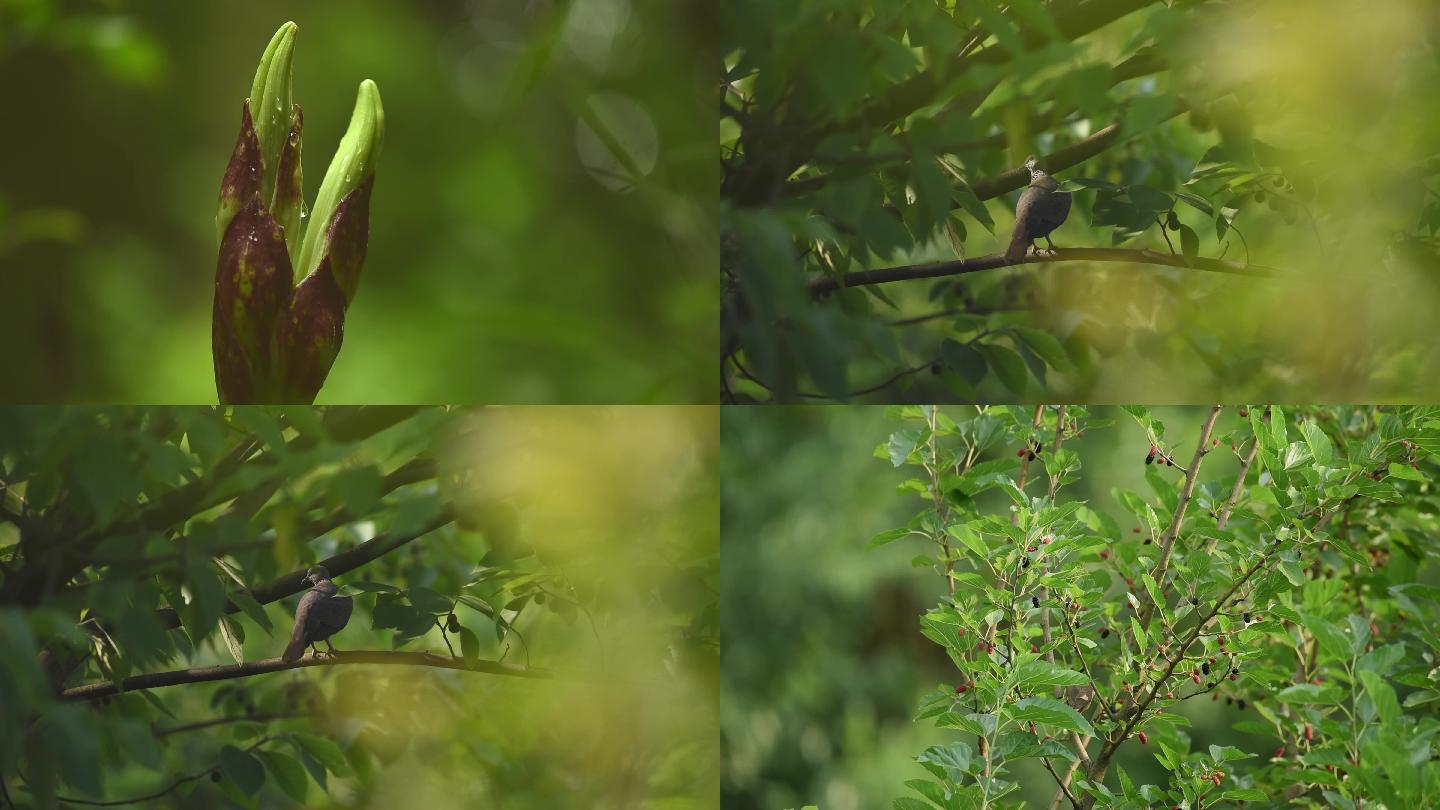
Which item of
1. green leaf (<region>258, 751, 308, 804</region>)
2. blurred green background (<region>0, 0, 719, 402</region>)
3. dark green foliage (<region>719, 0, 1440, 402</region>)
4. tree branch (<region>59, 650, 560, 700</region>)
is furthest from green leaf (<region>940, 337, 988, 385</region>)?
green leaf (<region>258, 751, 308, 804</region>)

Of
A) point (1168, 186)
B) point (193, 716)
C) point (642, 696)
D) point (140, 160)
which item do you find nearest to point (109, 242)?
point (140, 160)

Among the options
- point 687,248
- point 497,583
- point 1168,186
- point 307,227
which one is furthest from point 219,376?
point 1168,186

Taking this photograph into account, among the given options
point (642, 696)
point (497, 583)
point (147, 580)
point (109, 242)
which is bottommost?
point (642, 696)

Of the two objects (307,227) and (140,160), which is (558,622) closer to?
(307,227)

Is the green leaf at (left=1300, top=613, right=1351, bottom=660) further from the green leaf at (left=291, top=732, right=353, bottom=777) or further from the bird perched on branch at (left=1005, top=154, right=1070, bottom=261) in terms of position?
the green leaf at (left=291, top=732, right=353, bottom=777)

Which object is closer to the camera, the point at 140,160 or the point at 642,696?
the point at 140,160

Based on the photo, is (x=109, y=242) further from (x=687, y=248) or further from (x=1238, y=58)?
(x=1238, y=58)

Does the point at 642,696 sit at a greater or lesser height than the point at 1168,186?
lesser
